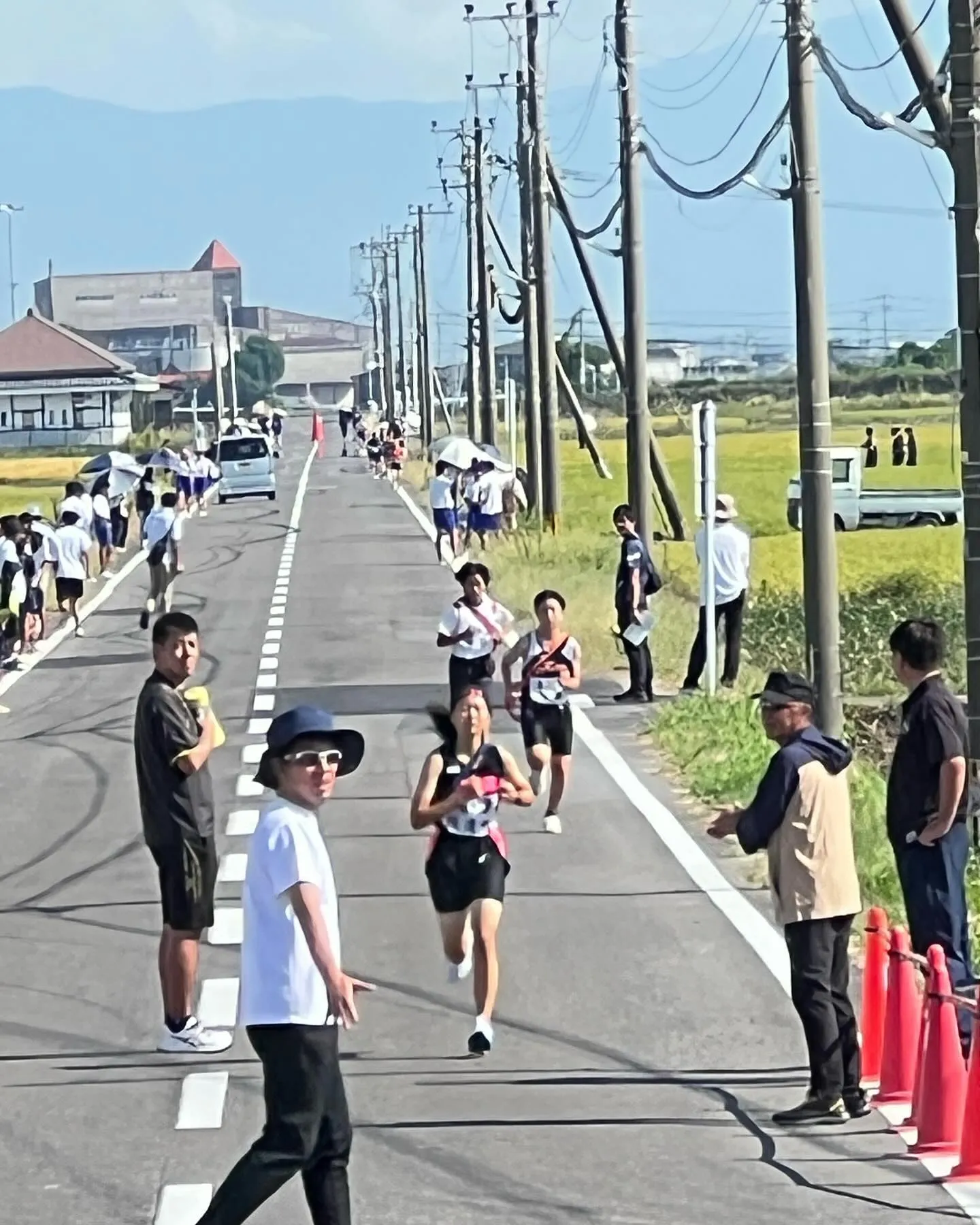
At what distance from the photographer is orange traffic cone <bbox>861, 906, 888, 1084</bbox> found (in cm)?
969

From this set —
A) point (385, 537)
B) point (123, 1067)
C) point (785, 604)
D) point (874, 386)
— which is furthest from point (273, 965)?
point (874, 386)

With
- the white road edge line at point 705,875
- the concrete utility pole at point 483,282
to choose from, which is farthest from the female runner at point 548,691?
the concrete utility pole at point 483,282

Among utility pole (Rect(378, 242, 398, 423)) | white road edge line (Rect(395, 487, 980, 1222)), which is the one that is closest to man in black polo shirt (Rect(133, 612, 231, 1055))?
white road edge line (Rect(395, 487, 980, 1222))

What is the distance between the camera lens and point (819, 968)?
9.08 metres

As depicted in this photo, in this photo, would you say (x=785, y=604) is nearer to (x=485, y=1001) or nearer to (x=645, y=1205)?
(x=485, y=1001)

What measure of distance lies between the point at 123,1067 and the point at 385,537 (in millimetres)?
37461

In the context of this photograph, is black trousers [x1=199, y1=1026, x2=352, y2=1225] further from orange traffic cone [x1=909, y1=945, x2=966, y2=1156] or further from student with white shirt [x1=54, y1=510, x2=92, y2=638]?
student with white shirt [x1=54, y1=510, x2=92, y2=638]

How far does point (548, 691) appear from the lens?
15805 mm

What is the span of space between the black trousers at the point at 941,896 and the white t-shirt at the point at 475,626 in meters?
7.46

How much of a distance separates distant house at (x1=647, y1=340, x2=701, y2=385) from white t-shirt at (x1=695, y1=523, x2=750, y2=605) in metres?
68.8

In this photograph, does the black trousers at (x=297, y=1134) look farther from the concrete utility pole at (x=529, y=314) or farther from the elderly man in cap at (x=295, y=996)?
the concrete utility pole at (x=529, y=314)

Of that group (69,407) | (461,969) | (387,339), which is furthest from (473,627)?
(387,339)

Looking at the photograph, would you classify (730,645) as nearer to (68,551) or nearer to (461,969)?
(68,551)

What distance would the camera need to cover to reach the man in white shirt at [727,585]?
22297 mm
